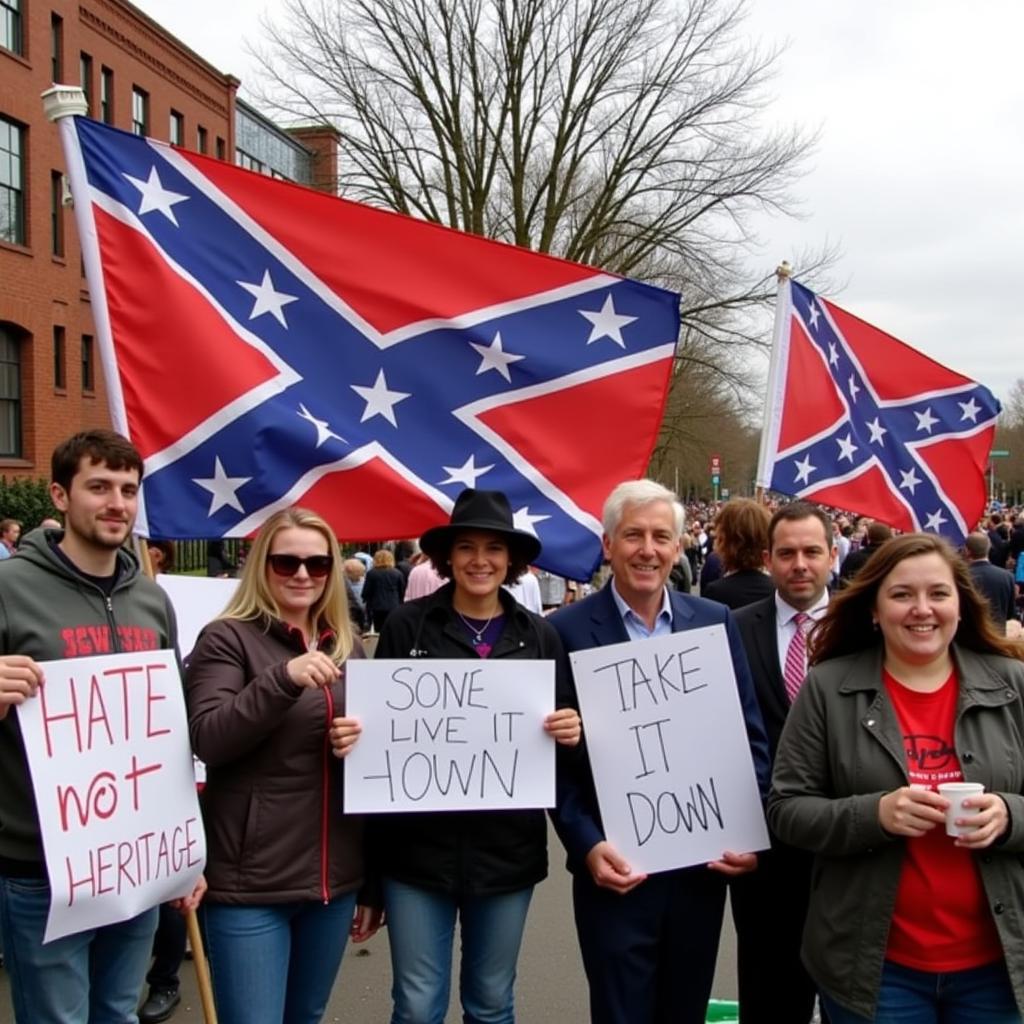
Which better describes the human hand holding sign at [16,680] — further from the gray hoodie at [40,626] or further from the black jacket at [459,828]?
the black jacket at [459,828]

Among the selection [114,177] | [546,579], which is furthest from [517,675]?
[546,579]

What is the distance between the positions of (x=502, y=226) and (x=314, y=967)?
22.7 metres

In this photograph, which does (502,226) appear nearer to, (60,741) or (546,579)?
(546,579)

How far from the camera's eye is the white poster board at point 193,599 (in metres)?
4.66

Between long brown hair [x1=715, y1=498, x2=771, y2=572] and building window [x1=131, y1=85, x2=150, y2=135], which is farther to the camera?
building window [x1=131, y1=85, x2=150, y2=135]

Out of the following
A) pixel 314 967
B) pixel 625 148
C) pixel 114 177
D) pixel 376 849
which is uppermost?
pixel 625 148

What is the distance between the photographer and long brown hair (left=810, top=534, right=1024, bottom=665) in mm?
2625

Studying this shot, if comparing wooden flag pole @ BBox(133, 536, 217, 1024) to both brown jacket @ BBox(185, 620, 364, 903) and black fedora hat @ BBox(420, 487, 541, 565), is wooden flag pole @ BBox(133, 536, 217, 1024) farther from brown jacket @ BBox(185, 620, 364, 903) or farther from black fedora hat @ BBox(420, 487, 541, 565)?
black fedora hat @ BBox(420, 487, 541, 565)

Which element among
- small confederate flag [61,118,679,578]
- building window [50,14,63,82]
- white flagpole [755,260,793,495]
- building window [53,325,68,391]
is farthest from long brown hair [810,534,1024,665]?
building window [50,14,63,82]

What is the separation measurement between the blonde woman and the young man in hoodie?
0.23m

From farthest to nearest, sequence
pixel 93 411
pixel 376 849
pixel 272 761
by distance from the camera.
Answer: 1. pixel 93 411
2. pixel 376 849
3. pixel 272 761

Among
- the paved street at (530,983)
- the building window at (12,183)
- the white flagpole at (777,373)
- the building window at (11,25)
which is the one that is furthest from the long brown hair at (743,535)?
the building window at (11,25)

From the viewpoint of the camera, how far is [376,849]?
2957mm

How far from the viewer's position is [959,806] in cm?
230
